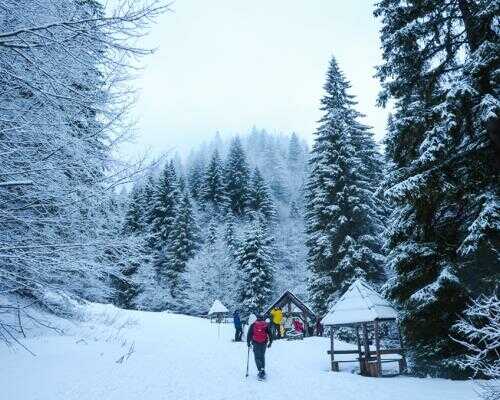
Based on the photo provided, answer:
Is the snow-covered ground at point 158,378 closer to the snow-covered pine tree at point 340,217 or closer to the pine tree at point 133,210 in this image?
the pine tree at point 133,210

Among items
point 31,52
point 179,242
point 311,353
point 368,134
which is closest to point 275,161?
point 179,242

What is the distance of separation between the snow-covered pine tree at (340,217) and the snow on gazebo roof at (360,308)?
9.97 metres

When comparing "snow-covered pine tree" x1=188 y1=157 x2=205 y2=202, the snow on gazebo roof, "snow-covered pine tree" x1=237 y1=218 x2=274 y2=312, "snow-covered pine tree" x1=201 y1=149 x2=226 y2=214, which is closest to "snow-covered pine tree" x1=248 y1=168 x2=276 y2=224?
"snow-covered pine tree" x1=201 y1=149 x2=226 y2=214

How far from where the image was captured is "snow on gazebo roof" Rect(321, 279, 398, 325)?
48.4 feet

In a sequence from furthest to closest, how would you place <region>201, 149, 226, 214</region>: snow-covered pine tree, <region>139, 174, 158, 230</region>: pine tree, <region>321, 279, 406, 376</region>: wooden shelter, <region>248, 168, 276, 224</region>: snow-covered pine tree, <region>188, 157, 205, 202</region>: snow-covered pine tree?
1. <region>188, 157, 205, 202</region>: snow-covered pine tree
2. <region>201, 149, 226, 214</region>: snow-covered pine tree
3. <region>248, 168, 276, 224</region>: snow-covered pine tree
4. <region>139, 174, 158, 230</region>: pine tree
5. <region>321, 279, 406, 376</region>: wooden shelter

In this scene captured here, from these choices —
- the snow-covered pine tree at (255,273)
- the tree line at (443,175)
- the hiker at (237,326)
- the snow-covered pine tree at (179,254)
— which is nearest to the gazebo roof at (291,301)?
the snow-covered pine tree at (255,273)

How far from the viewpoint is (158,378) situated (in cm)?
1177

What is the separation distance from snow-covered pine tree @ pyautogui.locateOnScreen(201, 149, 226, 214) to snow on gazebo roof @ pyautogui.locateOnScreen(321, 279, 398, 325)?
48567 mm

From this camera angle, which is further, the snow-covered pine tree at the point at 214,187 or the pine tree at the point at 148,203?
the snow-covered pine tree at the point at 214,187

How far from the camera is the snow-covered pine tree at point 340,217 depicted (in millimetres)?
26875

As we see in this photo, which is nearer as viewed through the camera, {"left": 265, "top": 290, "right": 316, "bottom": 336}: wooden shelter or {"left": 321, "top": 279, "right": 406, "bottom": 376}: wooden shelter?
{"left": 321, "top": 279, "right": 406, "bottom": 376}: wooden shelter

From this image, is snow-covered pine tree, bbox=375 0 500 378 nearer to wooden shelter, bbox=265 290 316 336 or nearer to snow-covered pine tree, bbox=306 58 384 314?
snow-covered pine tree, bbox=306 58 384 314

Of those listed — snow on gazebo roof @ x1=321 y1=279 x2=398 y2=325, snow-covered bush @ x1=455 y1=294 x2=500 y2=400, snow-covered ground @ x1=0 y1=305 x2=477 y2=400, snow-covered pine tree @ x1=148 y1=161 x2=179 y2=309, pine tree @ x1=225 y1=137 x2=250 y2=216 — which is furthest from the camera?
pine tree @ x1=225 y1=137 x2=250 y2=216

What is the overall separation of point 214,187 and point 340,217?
40373 millimetres
